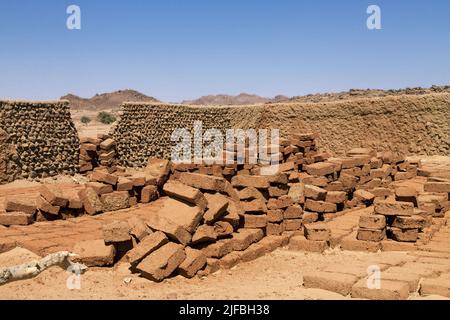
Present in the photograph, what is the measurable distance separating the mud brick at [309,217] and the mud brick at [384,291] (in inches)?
168

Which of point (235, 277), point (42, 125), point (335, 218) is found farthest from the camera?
point (42, 125)

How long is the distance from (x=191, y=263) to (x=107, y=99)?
59.2 m

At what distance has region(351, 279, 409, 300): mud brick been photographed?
5426mm

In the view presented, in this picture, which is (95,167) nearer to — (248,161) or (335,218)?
(248,161)

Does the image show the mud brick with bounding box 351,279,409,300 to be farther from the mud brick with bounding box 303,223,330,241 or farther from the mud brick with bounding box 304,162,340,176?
the mud brick with bounding box 304,162,340,176

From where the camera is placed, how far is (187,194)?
7719 millimetres

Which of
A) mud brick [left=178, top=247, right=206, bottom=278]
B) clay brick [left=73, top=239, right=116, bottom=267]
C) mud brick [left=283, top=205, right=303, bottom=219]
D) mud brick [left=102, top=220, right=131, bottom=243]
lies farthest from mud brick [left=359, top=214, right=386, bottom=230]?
clay brick [left=73, top=239, right=116, bottom=267]

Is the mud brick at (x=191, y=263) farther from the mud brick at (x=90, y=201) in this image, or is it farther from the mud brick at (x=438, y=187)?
the mud brick at (x=438, y=187)

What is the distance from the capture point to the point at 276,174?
31.6ft

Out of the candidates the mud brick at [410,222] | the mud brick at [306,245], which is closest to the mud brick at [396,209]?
the mud brick at [410,222]

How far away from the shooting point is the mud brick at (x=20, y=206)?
9.31m

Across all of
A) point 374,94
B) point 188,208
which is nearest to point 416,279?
point 188,208

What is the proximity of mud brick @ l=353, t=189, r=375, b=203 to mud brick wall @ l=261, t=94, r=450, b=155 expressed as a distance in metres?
6.37

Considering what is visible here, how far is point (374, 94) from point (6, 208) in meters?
23.3
